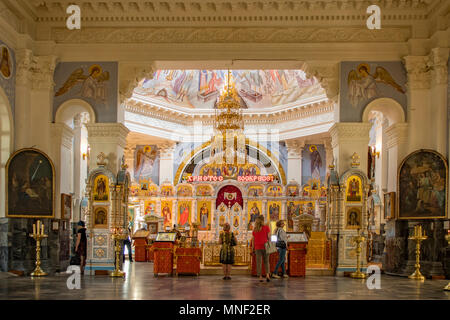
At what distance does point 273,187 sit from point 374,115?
7.51m

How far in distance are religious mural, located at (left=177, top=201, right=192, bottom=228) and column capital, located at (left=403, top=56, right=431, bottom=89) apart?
599 inches

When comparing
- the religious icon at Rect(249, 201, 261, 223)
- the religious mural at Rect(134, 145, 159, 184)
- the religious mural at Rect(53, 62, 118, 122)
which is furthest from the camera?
the religious mural at Rect(134, 145, 159, 184)

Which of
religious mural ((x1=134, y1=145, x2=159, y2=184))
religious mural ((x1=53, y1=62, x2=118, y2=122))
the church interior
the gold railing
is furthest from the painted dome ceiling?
the gold railing

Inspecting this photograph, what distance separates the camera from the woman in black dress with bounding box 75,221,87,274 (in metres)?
13.3

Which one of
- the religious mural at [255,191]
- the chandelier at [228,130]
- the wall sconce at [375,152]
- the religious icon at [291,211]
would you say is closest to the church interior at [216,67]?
the wall sconce at [375,152]

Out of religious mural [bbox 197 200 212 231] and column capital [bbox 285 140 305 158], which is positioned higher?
column capital [bbox 285 140 305 158]

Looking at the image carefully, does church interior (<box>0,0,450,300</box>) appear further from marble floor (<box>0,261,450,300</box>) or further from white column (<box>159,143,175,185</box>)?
white column (<box>159,143,175,185</box>)

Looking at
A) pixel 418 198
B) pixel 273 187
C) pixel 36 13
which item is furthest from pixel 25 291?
pixel 273 187

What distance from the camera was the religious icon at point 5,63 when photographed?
13.2m

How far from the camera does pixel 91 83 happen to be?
14656 millimetres

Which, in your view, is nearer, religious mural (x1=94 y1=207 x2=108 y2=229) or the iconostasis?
religious mural (x1=94 y1=207 x2=108 y2=229)

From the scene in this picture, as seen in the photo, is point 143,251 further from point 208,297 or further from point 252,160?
point 208,297

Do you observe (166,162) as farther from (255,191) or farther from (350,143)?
(350,143)

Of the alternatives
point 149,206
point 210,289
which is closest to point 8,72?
point 210,289
